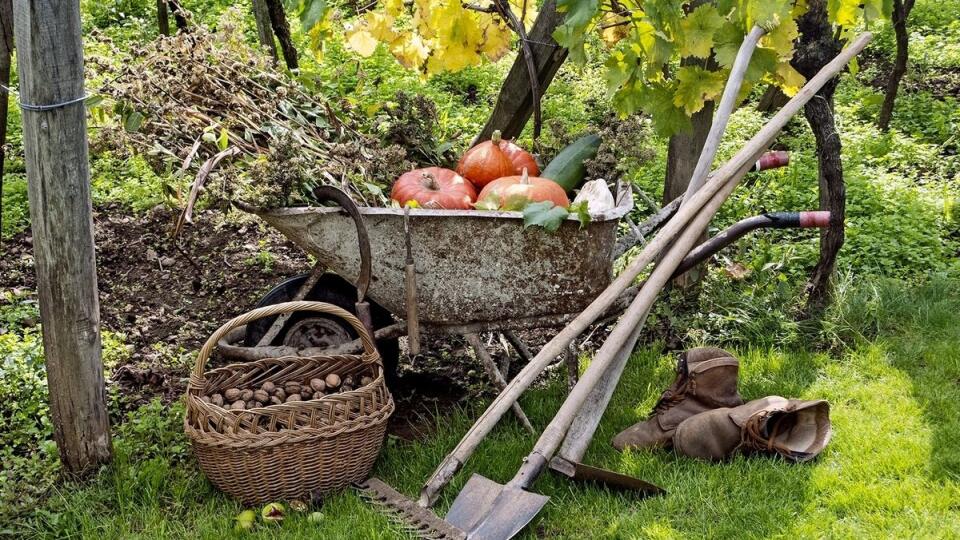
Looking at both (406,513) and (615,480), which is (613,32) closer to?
(615,480)

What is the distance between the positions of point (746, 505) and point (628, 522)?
396 mm

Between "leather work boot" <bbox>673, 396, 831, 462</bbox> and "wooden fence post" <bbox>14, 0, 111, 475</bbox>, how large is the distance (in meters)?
2.06

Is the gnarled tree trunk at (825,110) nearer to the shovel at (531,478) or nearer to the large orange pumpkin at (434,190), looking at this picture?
the shovel at (531,478)

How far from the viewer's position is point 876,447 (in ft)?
11.1

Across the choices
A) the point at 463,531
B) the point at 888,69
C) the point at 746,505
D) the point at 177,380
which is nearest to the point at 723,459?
the point at 746,505

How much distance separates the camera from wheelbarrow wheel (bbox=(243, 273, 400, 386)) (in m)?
3.65

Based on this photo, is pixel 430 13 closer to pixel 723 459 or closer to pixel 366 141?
pixel 366 141

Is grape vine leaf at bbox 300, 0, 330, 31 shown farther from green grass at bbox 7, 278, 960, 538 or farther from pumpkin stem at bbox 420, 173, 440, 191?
green grass at bbox 7, 278, 960, 538

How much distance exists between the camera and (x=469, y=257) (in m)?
3.42

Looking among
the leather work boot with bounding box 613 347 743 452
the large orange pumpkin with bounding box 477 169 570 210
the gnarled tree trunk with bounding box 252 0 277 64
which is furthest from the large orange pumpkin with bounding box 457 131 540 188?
the gnarled tree trunk with bounding box 252 0 277 64

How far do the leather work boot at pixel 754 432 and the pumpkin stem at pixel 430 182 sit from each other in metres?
1.27

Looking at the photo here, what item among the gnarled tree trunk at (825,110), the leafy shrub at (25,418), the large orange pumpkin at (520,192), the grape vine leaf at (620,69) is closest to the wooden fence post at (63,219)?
the leafy shrub at (25,418)

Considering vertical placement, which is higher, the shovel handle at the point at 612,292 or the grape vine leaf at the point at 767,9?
the grape vine leaf at the point at 767,9

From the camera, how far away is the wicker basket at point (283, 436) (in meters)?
3.09
